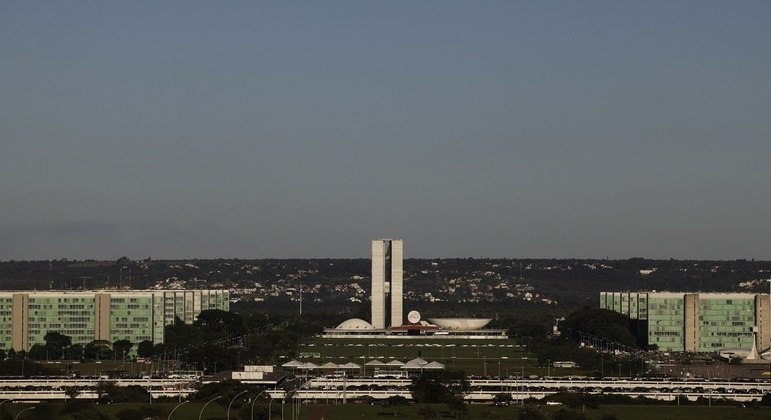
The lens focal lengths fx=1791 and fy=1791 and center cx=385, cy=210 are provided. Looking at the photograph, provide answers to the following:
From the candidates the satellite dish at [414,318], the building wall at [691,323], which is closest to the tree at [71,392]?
the building wall at [691,323]

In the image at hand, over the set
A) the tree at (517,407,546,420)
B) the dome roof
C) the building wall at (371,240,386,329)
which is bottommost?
the tree at (517,407,546,420)

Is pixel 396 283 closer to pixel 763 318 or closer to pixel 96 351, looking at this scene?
pixel 763 318

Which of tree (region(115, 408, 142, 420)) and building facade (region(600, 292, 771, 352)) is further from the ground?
building facade (region(600, 292, 771, 352))

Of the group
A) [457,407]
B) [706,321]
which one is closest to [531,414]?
[457,407]

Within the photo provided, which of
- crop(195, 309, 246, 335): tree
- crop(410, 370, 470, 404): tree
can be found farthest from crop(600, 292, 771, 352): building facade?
crop(410, 370, 470, 404): tree

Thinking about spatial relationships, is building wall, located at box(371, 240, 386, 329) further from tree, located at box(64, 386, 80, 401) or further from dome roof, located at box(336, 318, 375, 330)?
tree, located at box(64, 386, 80, 401)

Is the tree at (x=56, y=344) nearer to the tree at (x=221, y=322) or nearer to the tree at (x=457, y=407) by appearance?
the tree at (x=221, y=322)
